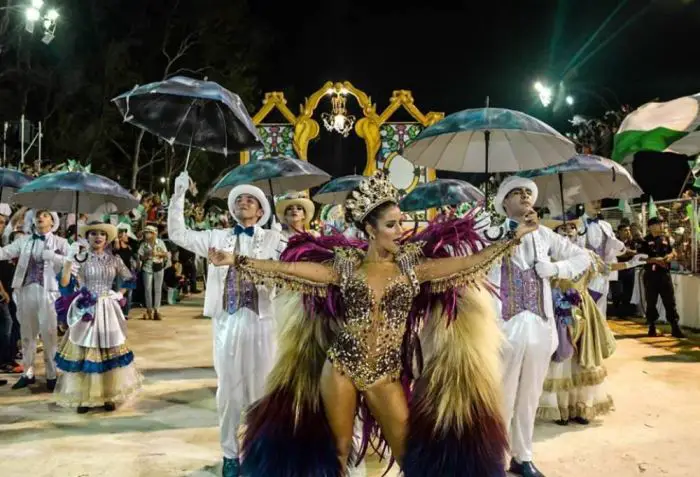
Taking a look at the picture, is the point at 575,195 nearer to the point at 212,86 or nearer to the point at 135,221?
the point at 212,86

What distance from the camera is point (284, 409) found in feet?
11.4

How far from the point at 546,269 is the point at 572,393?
2101 millimetres

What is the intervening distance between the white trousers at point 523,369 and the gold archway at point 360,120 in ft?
45.9

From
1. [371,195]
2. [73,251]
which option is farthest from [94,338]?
[371,195]

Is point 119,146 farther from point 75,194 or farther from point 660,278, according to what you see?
point 660,278

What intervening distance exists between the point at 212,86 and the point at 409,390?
237cm

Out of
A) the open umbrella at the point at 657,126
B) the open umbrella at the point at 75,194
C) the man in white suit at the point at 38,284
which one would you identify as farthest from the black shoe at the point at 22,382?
the open umbrella at the point at 657,126

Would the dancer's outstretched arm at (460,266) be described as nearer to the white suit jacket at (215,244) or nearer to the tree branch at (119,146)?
the white suit jacket at (215,244)

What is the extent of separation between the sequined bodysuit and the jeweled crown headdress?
328mm

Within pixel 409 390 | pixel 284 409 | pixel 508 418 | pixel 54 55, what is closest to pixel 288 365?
pixel 284 409

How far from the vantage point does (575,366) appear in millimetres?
6211

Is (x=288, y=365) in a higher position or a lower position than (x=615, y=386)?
higher

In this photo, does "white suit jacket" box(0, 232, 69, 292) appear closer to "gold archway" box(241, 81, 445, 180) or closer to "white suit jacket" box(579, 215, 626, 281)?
"white suit jacket" box(579, 215, 626, 281)

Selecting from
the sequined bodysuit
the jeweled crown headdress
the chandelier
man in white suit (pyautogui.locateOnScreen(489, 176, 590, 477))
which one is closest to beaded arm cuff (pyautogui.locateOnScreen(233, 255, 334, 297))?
the sequined bodysuit
